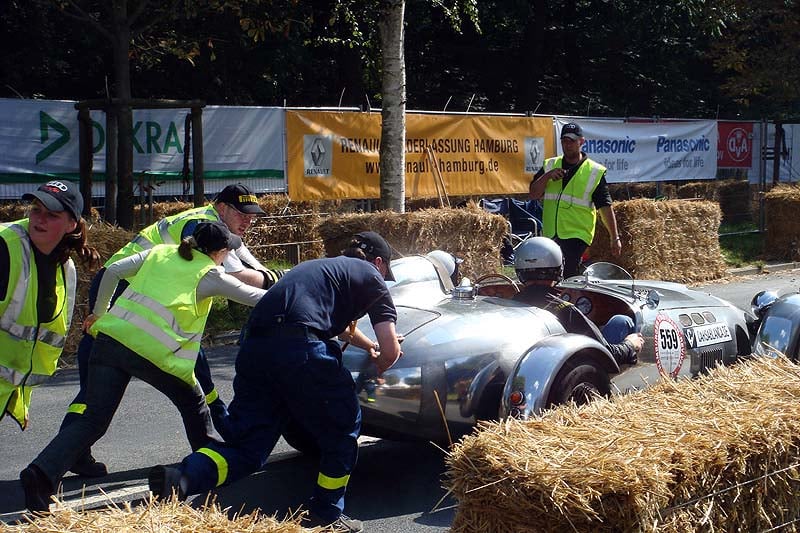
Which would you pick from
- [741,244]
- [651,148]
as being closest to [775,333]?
[741,244]

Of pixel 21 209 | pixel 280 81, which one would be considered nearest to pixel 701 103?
pixel 280 81

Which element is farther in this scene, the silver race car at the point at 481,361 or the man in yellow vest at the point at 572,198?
the man in yellow vest at the point at 572,198

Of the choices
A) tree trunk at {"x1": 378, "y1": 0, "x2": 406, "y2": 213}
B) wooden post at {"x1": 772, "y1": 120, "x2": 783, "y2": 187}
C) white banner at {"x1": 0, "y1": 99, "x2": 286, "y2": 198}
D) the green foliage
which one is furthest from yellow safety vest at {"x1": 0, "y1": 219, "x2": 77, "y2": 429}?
wooden post at {"x1": 772, "y1": 120, "x2": 783, "y2": 187}

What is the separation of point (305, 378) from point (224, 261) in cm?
159

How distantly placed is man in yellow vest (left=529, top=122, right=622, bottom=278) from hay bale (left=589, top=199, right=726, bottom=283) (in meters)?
4.85


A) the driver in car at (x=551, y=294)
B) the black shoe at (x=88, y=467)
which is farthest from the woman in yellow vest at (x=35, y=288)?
the driver in car at (x=551, y=294)

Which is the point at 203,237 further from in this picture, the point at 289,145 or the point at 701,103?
the point at 701,103

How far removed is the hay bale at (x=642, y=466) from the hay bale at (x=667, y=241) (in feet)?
32.3

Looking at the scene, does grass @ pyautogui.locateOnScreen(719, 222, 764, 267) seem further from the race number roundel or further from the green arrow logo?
the race number roundel

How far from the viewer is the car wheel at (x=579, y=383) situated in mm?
5418

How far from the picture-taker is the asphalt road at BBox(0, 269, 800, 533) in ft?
17.9

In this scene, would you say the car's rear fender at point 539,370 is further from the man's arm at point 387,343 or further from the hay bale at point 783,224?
the hay bale at point 783,224

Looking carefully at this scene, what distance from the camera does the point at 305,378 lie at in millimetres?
4781

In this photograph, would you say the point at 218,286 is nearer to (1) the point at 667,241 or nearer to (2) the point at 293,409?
(2) the point at 293,409
